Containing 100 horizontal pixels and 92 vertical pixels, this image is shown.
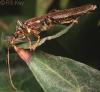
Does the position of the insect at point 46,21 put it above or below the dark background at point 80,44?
above

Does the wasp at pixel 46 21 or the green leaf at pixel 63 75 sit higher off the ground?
the wasp at pixel 46 21

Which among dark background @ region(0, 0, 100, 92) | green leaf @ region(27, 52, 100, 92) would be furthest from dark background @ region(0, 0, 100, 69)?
green leaf @ region(27, 52, 100, 92)

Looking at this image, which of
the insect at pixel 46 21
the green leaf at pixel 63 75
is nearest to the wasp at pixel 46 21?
the insect at pixel 46 21

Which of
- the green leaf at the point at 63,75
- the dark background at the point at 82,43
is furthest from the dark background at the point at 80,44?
the green leaf at the point at 63,75

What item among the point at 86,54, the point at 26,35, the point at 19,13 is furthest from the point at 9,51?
the point at 19,13

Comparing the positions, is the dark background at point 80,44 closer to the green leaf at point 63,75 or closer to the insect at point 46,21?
the insect at point 46,21

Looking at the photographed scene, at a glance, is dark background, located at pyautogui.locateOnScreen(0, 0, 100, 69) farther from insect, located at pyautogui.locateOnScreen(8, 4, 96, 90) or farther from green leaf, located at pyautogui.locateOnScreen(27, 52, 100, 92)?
green leaf, located at pyautogui.locateOnScreen(27, 52, 100, 92)

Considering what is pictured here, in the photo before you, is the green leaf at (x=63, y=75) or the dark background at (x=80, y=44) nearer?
the green leaf at (x=63, y=75)
